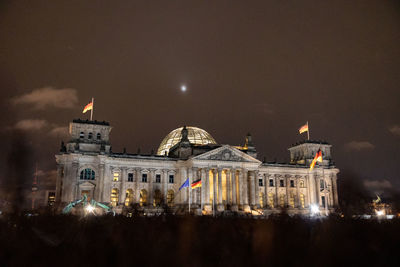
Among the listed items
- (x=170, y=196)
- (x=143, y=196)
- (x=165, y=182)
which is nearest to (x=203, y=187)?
(x=170, y=196)

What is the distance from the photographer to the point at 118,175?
74688mm

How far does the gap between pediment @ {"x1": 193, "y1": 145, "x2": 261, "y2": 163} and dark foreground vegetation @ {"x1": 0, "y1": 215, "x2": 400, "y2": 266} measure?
6210 centimetres

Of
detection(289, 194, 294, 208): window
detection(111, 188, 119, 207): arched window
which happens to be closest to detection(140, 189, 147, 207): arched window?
detection(111, 188, 119, 207): arched window

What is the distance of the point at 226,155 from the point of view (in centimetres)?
7600

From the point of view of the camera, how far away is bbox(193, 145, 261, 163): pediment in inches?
2928

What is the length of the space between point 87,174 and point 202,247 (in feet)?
216

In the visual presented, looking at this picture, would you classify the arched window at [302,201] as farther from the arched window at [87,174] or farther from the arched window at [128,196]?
the arched window at [87,174]

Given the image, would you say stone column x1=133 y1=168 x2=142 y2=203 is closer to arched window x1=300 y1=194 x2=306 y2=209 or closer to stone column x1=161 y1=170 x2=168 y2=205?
stone column x1=161 y1=170 x2=168 y2=205

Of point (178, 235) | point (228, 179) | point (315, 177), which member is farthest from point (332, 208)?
point (178, 235)

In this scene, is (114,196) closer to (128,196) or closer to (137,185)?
(128,196)

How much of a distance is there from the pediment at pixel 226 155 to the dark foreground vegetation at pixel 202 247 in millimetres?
62104

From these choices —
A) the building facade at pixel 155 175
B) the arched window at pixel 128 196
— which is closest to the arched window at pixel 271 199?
the building facade at pixel 155 175

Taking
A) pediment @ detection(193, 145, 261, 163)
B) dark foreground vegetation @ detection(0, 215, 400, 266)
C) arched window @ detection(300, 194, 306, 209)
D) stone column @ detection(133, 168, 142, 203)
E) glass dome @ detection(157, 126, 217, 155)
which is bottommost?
dark foreground vegetation @ detection(0, 215, 400, 266)

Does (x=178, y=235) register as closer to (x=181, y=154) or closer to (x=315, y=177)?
(x=181, y=154)
